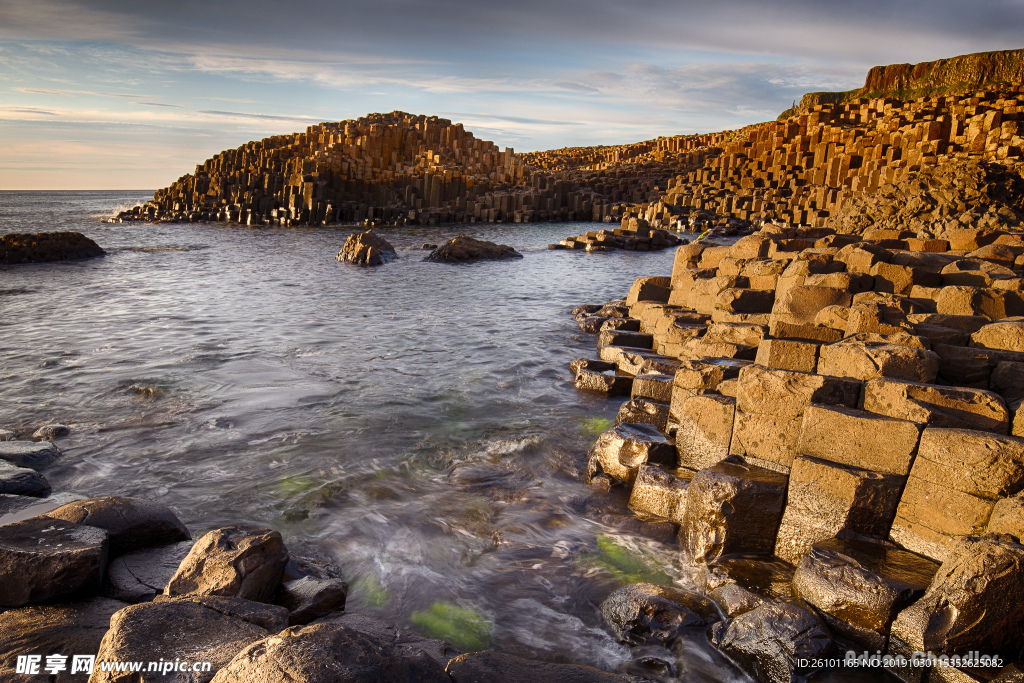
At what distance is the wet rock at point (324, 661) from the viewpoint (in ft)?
6.76

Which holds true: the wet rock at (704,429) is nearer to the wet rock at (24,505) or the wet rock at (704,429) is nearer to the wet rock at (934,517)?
the wet rock at (934,517)

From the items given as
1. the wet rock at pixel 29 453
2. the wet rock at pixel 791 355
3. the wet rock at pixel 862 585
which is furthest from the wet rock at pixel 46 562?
the wet rock at pixel 791 355

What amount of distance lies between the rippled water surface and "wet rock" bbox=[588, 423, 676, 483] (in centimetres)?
33

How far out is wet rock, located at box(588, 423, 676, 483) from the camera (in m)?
5.86

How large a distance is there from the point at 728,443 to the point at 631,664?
2358mm

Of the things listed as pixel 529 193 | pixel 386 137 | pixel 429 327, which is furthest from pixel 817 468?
pixel 386 137

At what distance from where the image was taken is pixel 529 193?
54.4m

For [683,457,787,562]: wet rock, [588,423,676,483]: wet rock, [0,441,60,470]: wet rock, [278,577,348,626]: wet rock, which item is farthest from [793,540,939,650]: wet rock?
[0,441,60,470]: wet rock

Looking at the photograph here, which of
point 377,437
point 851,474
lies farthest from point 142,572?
point 851,474

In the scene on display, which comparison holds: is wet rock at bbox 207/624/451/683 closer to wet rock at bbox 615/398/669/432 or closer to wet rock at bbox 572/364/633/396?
wet rock at bbox 615/398/669/432

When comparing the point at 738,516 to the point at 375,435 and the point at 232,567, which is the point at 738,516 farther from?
the point at 375,435

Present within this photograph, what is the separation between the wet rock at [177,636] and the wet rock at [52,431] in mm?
5312

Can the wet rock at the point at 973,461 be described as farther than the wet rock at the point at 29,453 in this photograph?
No

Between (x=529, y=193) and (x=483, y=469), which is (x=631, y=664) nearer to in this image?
(x=483, y=469)
